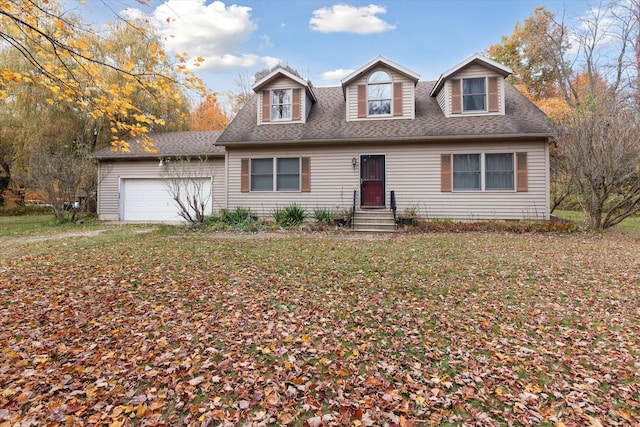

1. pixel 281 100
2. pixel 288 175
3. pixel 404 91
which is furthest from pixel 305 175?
pixel 404 91

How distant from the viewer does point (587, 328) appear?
3.53 meters

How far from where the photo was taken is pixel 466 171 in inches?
444

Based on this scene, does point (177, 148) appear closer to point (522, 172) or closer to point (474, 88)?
point (474, 88)

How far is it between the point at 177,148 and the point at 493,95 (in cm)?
1309

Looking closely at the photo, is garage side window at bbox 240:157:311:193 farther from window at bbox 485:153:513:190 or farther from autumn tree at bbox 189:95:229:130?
autumn tree at bbox 189:95:229:130

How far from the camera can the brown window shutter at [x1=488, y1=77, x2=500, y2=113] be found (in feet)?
37.3

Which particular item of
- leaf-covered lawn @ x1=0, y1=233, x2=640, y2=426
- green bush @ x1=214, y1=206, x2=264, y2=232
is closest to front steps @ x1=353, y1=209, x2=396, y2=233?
green bush @ x1=214, y1=206, x2=264, y2=232

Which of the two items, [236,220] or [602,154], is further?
[236,220]

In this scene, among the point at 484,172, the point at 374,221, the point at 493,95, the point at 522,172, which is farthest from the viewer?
the point at 493,95

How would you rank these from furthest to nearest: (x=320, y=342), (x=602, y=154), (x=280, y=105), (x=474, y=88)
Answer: (x=280, y=105) → (x=474, y=88) → (x=602, y=154) → (x=320, y=342)

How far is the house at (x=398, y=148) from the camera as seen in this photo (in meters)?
10.9

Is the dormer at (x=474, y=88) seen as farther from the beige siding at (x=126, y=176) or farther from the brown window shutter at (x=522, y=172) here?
the beige siding at (x=126, y=176)

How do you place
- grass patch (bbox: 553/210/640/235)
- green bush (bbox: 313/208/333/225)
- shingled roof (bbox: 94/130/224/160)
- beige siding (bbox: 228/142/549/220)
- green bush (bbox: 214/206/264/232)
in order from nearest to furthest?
grass patch (bbox: 553/210/640/235), beige siding (bbox: 228/142/549/220), green bush (bbox: 214/206/264/232), green bush (bbox: 313/208/333/225), shingled roof (bbox: 94/130/224/160)

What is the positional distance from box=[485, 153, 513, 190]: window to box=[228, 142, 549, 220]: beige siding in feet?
0.78
